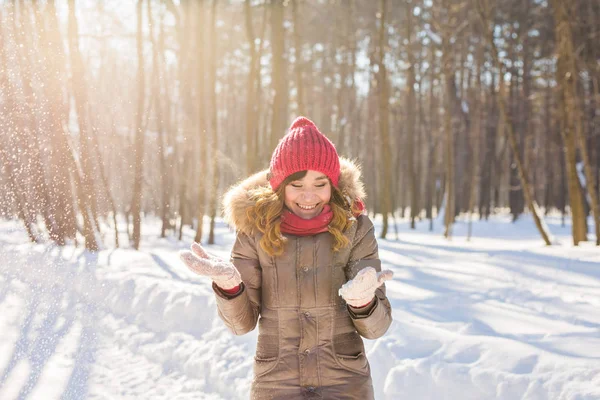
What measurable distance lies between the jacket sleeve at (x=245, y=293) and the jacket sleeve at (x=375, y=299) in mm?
387

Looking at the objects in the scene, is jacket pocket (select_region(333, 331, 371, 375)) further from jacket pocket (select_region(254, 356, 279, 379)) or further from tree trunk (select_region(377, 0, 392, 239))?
tree trunk (select_region(377, 0, 392, 239))

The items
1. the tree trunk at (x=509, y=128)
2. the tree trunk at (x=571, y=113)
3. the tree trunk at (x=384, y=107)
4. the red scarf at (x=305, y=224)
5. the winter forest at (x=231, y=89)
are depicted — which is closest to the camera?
A: the red scarf at (x=305, y=224)

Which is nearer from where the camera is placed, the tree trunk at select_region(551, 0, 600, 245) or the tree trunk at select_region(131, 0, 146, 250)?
the tree trunk at select_region(551, 0, 600, 245)

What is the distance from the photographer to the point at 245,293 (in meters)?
2.04

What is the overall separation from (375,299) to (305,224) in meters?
0.41

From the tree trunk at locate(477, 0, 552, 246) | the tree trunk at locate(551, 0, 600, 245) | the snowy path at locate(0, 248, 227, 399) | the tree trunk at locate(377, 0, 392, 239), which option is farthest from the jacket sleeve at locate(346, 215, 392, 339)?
the tree trunk at locate(377, 0, 392, 239)

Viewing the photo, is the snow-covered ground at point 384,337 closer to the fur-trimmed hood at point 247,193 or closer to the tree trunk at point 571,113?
the fur-trimmed hood at point 247,193

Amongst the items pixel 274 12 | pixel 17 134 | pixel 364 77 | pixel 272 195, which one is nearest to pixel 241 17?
pixel 364 77

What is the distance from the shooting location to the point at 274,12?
13.5 metres

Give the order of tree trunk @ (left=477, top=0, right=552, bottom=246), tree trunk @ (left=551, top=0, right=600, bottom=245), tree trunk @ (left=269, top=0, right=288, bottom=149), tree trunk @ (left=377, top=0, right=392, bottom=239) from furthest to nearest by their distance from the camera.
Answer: tree trunk @ (left=377, top=0, right=392, bottom=239) < tree trunk @ (left=269, top=0, right=288, bottom=149) < tree trunk @ (left=477, top=0, right=552, bottom=246) < tree trunk @ (left=551, top=0, right=600, bottom=245)

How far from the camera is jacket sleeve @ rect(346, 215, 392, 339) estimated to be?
1952 mm

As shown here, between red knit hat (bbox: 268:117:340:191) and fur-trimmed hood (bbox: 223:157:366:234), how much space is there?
0.07 meters

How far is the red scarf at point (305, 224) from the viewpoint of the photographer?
6.95 feet

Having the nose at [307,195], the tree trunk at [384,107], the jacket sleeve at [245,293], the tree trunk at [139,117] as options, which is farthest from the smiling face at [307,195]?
the tree trunk at [384,107]
